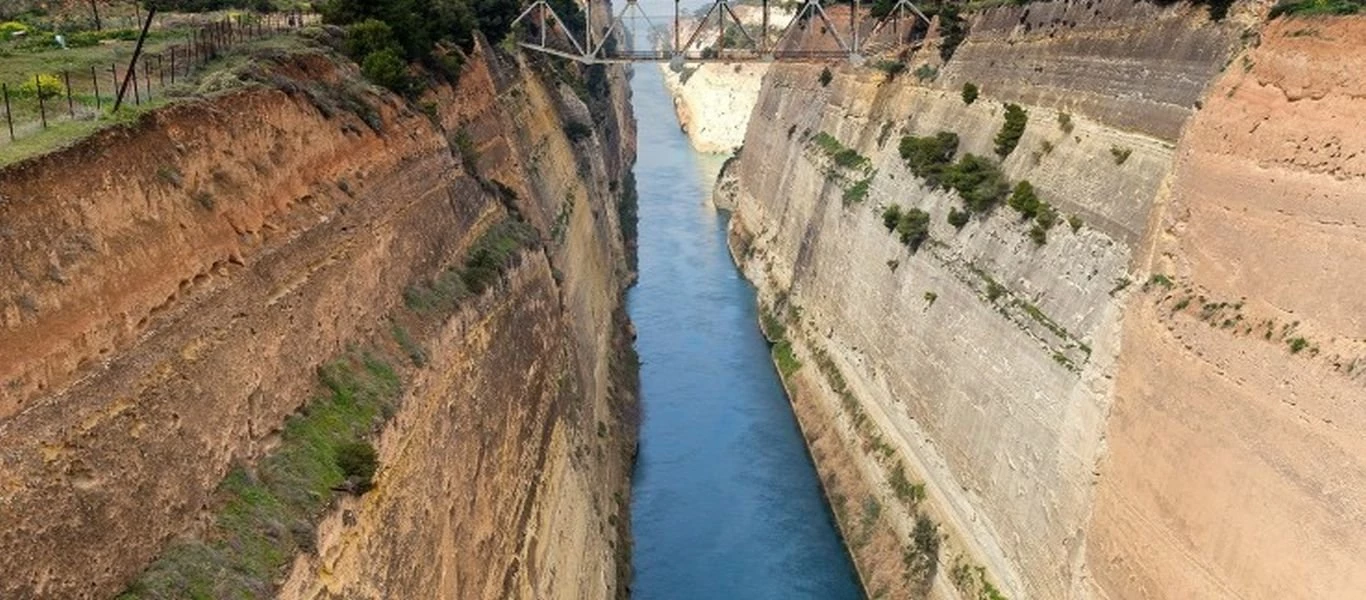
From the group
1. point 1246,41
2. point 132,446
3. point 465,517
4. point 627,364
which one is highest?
point 1246,41

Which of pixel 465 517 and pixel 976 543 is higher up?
pixel 465 517

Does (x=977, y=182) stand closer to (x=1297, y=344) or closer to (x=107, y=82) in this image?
(x=1297, y=344)

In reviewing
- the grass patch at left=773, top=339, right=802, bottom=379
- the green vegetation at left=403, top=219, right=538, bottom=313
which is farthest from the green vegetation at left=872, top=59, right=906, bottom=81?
the green vegetation at left=403, top=219, right=538, bottom=313

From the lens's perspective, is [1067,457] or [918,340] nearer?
[1067,457]

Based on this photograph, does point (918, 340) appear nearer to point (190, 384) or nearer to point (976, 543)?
point (976, 543)

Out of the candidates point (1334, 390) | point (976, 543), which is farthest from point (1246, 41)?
point (976, 543)

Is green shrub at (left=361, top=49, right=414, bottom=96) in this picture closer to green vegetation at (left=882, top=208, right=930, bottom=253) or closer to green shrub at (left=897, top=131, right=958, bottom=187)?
green vegetation at (left=882, top=208, right=930, bottom=253)

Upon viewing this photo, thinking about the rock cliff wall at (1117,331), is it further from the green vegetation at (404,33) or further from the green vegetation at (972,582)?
the green vegetation at (404,33)

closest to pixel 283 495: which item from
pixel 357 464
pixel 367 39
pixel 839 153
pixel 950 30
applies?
pixel 357 464
